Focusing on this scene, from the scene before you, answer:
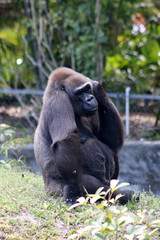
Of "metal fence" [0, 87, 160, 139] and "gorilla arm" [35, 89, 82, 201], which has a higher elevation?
"gorilla arm" [35, 89, 82, 201]

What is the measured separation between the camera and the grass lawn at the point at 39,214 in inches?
130

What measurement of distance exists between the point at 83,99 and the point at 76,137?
0.54m

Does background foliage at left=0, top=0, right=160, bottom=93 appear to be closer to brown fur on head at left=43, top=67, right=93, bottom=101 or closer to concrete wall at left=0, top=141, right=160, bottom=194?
concrete wall at left=0, top=141, right=160, bottom=194

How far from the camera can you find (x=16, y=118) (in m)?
9.45

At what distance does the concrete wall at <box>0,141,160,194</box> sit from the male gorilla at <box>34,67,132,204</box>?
2.60 metres

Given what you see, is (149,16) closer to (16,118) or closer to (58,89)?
(16,118)

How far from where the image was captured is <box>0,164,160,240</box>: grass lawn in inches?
130

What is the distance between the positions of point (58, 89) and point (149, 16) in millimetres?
7432

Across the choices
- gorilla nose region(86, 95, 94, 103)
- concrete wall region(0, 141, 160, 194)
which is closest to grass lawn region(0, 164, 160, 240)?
gorilla nose region(86, 95, 94, 103)

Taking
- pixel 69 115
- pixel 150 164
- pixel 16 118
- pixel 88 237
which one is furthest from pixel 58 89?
pixel 16 118

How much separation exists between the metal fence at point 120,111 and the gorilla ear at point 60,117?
4159 mm

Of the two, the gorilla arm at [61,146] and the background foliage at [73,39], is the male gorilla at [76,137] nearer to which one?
the gorilla arm at [61,146]

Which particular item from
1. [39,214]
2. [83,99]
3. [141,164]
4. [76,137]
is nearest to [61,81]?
[83,99]

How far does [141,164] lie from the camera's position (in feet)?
24.9
